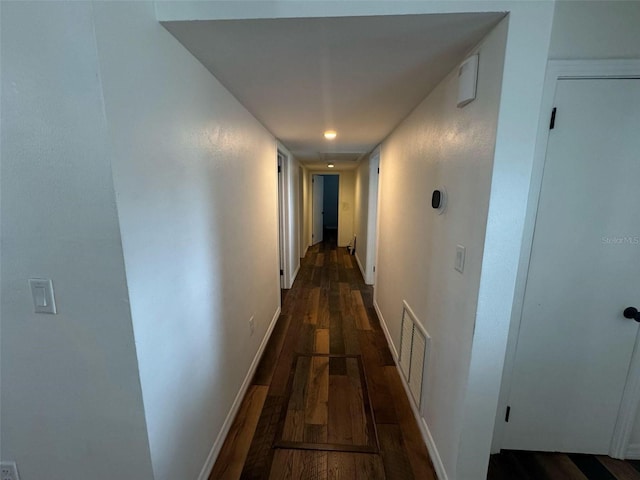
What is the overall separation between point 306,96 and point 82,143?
4.19 feet

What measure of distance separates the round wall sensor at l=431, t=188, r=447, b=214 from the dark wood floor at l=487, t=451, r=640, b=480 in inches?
57.2

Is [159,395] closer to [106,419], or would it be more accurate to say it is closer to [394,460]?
[106,419]

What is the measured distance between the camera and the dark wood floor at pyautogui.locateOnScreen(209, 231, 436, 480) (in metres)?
1.41

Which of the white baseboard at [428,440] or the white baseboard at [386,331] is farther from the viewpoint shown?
the white baseboard at [386,331]

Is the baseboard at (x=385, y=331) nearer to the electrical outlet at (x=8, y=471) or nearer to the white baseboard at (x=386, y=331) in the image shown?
the white baseboard at (x=386, y=331)

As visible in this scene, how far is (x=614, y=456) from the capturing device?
1441 mm

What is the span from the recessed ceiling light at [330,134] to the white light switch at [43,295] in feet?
7.68

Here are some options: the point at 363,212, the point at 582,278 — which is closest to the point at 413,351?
the point at 582,278

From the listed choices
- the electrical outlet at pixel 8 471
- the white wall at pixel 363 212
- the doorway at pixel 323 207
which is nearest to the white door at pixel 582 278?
the electrical outlet at pixel 8 471

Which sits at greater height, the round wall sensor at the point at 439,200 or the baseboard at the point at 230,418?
the round wall sensor at the point at 439,200

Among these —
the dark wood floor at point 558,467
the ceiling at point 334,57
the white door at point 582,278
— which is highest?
the ceiling at point 334,57

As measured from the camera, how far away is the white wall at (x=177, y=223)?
0.82m

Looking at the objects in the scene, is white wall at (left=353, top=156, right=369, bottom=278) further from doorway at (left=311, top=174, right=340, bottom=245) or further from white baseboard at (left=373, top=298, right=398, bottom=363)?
doorway at (left=311, top=174, right=340, bottom=245)

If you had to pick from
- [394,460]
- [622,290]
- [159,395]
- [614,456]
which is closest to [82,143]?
[159,395]
